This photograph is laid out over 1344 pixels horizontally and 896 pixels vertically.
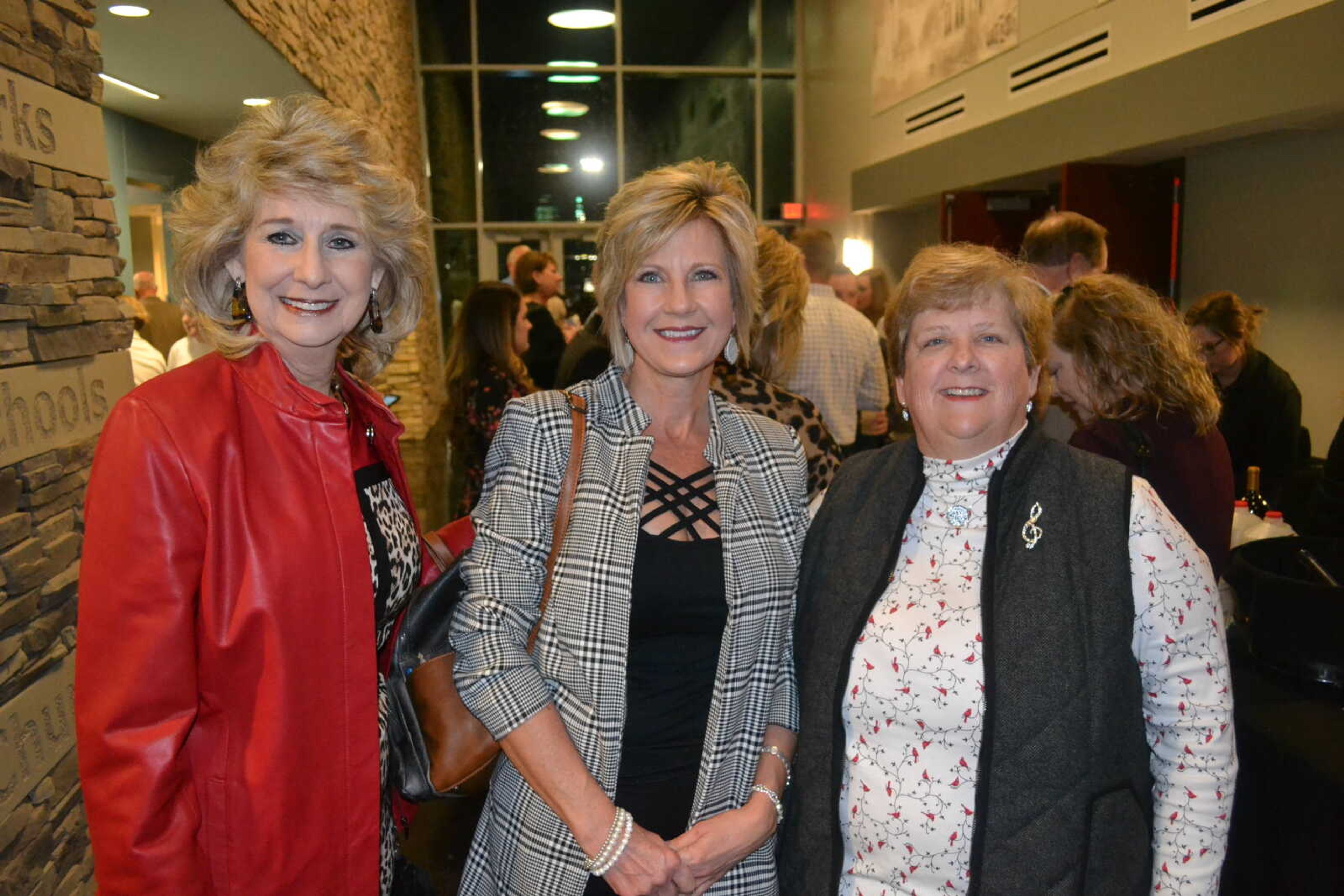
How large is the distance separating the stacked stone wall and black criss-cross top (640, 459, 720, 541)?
121cm

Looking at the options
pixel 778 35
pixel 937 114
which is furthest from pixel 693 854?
pixel 778 35

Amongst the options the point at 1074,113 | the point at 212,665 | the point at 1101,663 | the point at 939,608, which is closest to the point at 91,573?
the point at 212,665

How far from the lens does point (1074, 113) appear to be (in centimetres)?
639

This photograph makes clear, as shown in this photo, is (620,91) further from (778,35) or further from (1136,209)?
(1136,209)

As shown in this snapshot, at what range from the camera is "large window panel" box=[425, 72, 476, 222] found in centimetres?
1267

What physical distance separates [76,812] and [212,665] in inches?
46.3

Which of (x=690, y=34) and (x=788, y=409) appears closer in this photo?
(x=788, y=409)

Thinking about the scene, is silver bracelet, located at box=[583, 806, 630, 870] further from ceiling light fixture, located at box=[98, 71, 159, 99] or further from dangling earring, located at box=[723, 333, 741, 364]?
ceiling light fixture, located at box=[98, 71, 159, 99]

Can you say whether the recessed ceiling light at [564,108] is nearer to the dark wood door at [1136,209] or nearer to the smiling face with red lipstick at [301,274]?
the dark wood door at [1136,209]

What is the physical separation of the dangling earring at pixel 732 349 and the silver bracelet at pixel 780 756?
2.37 ft

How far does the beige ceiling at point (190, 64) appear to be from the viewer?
14.8 ft

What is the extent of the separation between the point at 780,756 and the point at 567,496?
23.0 inches

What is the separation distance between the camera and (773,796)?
1.66 metres

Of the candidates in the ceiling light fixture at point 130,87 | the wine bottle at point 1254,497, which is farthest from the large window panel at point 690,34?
the wine bottle at point 1254,497
